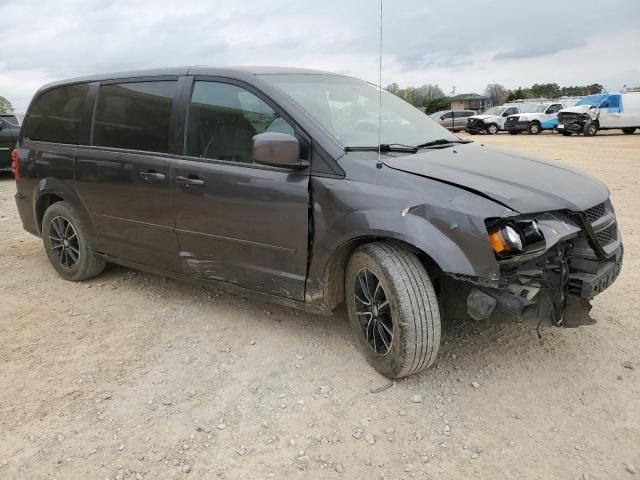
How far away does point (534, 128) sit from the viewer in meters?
29.4

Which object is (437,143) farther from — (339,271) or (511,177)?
(339,271)

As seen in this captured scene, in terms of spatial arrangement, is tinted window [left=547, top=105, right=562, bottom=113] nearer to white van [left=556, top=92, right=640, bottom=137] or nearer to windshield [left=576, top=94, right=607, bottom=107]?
windshield [left=576, top=94, right=607, bottom=107]

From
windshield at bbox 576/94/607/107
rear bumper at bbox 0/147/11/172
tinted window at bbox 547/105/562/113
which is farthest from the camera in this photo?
tinted window at bbox 547/105/562/113

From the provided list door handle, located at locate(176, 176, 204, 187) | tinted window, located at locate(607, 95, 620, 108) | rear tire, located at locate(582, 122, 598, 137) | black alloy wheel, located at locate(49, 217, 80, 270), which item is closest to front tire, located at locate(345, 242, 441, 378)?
door handle, located at locate(176, 176, 204, 187)

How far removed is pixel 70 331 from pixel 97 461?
5.21ft

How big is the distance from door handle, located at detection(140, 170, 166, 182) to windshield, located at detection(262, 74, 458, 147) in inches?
39.4

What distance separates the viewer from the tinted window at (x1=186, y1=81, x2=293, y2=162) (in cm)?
338

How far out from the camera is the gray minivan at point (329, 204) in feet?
8.85

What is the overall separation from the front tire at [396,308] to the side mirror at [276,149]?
0.66 meters

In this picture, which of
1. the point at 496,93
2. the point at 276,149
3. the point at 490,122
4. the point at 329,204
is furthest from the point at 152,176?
the point at 496,93

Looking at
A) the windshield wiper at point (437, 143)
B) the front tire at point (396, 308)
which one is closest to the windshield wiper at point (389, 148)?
the windshield wiper at point (437, 143)

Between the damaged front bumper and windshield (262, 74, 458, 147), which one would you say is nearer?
the damaged front bumper

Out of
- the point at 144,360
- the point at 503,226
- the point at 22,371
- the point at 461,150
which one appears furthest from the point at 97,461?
the point at 461,150

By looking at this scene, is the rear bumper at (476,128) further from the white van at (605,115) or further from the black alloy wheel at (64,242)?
the black alloy wheel at (64,242)
